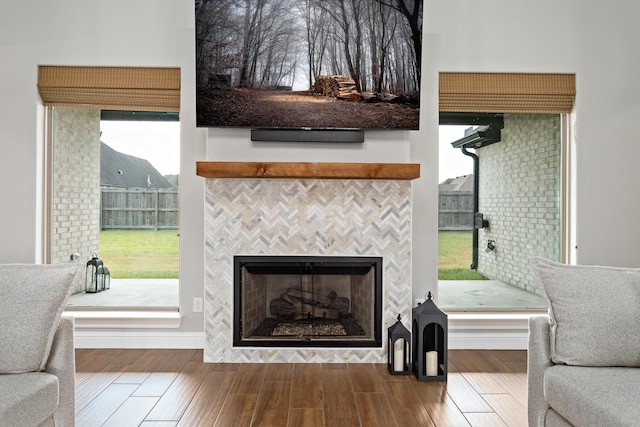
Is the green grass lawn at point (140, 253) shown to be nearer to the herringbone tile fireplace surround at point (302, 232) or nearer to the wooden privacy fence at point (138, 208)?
the wooden privacy fence at point (138, 208)

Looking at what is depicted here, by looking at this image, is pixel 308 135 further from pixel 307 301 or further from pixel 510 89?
pixel 510 89

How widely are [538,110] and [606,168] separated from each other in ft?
2.20

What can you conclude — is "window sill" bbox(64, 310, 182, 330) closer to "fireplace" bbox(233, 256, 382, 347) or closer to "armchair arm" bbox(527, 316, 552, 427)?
"fireplace" bbox(233, 256, 382, 347)

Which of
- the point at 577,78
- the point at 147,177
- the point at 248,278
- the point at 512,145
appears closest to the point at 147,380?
the point at 248,278

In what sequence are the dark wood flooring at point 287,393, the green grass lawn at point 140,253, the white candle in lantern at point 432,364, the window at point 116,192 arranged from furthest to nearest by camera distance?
the green grass lawn at point 140,253 < the window at point 116,192 < the white candle in lantern at point 432,364 < the dark wood flooring at point 287,393

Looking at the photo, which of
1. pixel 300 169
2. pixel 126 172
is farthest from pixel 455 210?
pixel 126 172

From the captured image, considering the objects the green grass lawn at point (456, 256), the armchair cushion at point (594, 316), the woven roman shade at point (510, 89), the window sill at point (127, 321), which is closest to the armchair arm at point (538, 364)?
the armchair cushion at point (594, 316)

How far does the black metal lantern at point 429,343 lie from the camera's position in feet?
9.36

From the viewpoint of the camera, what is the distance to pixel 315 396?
2.58m

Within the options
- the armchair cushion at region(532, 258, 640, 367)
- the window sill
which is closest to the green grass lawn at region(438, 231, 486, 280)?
the armchair cushion at region(532, 258, 640, 367)

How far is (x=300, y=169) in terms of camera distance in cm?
301

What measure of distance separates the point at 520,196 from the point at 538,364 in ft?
6.71

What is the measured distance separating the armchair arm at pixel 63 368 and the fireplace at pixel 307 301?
55.0 inches

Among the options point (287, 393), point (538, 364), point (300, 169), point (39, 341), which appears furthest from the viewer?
point (300, 169)
